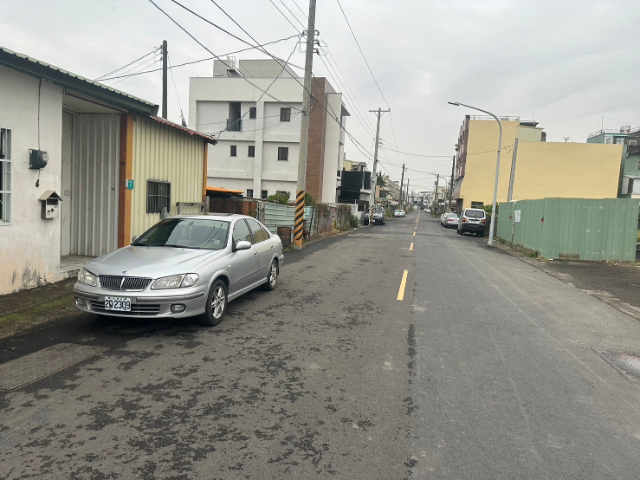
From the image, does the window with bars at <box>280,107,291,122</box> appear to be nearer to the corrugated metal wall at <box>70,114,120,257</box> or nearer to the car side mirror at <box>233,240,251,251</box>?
the corrugated metal wall at <box>70,114,120,257</box>

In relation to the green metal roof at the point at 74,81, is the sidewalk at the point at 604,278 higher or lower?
lower

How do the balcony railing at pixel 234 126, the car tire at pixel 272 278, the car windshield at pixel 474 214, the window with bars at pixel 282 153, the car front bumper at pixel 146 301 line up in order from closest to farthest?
the car front bumper at pixel 146 301 < the car tire at pixel 272 278 < the car windshield at pixel 474 214 < the window with bars at pixel 282 153 < the balcony railing at pixel 234 126

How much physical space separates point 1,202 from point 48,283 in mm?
1745

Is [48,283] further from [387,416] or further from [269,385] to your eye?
[387,416]

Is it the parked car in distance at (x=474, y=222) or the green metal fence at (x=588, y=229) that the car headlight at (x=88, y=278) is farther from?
the parked car in distance at (x=474, y=222)

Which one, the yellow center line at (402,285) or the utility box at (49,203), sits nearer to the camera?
the utility box at (49,203)

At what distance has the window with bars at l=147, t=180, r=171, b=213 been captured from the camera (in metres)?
11.7

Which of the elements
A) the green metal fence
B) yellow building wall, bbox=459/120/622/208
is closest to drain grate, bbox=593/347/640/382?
the green metal fence

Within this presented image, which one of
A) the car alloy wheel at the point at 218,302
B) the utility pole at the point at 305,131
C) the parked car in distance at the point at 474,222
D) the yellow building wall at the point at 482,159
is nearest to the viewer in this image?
the car alloy wheel at the point at 218,302

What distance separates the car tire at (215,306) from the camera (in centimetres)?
616

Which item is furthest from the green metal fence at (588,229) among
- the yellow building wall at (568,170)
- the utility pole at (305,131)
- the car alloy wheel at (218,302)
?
the yellow building wall at (568,170)

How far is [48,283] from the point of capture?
851 cm

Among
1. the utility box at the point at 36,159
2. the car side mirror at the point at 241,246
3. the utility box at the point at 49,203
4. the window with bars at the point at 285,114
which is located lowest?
the car side mirror at the point at 241,246

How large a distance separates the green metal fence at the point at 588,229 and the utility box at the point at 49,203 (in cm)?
1567
